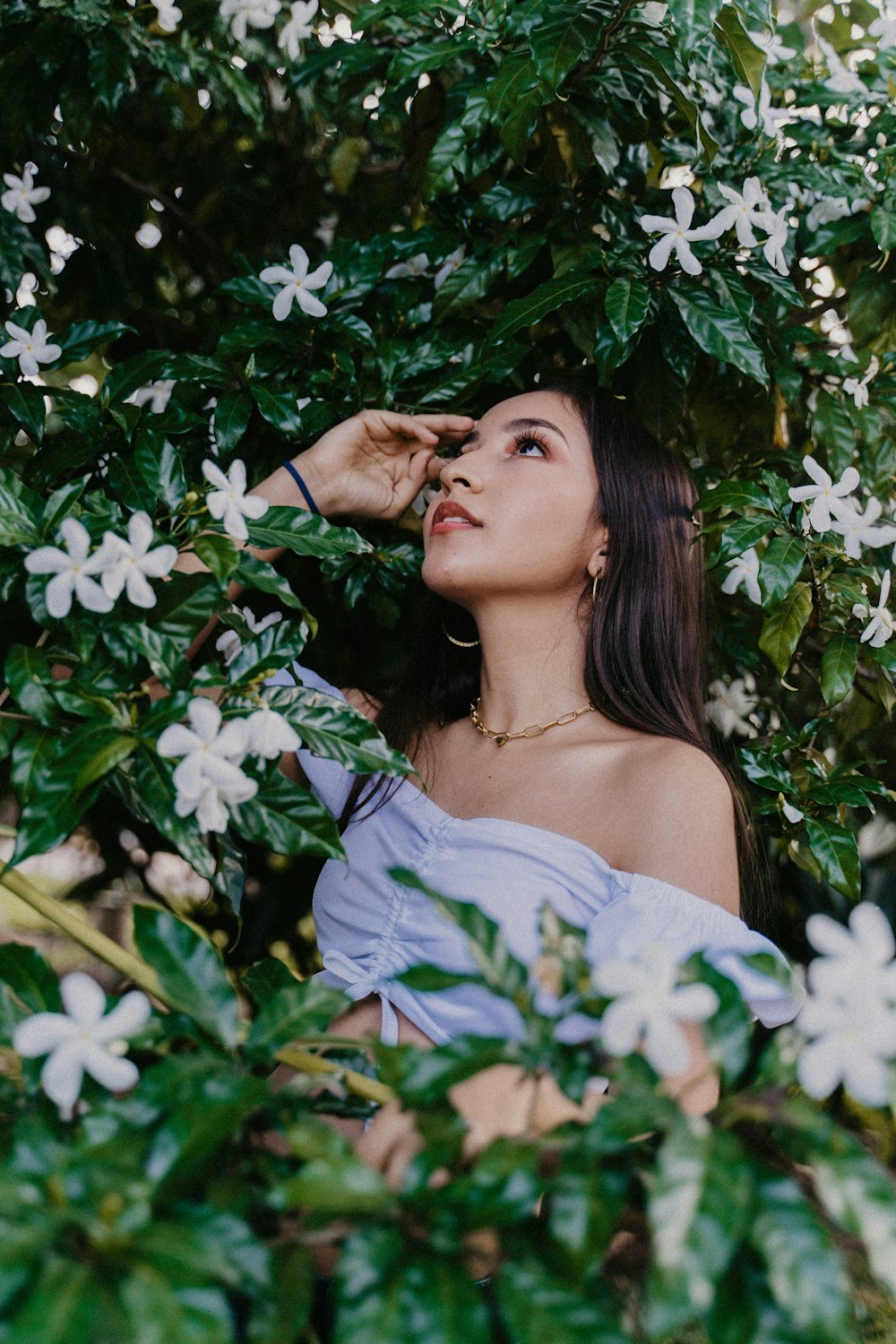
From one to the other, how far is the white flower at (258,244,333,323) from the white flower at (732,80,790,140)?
26.5 inches

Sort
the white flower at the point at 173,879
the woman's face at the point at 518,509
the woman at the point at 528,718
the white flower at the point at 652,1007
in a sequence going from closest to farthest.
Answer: the white flower at the point at 652,1007 < the woman at the point at 528,718 < the woman's face at the point at 518,509 < the white flower at the point at 173,879

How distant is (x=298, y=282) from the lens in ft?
5.58

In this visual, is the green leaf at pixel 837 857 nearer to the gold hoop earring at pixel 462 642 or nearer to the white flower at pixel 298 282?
the gold hoop earring at pixel 462 642

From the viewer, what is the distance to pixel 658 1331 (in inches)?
23.4

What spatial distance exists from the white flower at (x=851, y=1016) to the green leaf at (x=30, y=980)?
0.60 m

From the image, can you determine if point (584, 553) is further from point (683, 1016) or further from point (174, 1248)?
point (174, 1248)

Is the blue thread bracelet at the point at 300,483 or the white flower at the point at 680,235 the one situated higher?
the white flower at the point at 680,235

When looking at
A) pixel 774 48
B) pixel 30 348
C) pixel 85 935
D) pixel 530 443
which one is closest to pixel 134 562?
pixel 85 935

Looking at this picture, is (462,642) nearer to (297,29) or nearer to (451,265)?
(451,265)

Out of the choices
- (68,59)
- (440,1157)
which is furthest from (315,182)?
(440,1157)

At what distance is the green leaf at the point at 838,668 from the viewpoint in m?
1.62

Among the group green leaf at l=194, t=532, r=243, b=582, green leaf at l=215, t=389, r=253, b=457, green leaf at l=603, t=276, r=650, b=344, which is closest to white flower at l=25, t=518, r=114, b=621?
green leaf at l=194, t=532, r=243, b=582

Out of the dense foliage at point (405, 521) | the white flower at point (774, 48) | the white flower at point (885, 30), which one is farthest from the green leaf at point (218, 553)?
the white flower at point (885, 30)

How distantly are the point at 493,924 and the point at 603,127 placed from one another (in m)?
1.29
